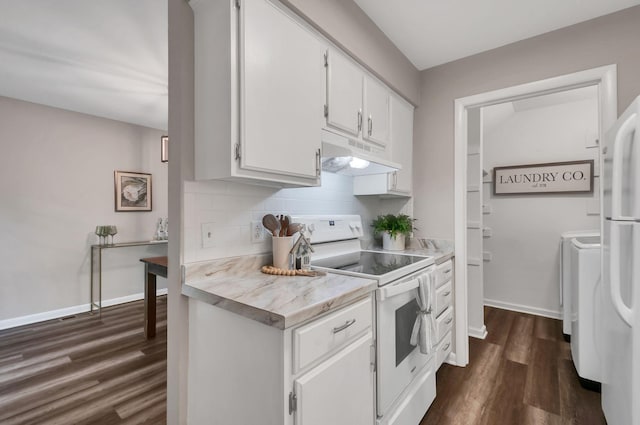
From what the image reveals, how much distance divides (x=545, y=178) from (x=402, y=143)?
2.27 meters

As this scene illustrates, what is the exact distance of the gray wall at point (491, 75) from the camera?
1.83 meters

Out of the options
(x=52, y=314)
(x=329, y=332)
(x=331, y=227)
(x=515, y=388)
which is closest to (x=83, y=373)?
(x=52, y=314)

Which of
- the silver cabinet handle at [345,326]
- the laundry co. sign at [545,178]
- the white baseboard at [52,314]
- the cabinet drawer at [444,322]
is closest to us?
the silver cabinet handle at [345,326]

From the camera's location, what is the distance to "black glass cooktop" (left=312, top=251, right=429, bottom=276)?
1.60m

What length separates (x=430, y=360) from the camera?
186 cm

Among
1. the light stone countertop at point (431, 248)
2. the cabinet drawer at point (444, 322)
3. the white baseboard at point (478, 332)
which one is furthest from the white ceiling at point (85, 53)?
the white baseboard at point (478, 332)

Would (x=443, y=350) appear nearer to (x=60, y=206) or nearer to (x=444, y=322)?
(x=444, y=322)

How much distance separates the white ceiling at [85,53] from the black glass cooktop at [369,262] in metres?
1.87

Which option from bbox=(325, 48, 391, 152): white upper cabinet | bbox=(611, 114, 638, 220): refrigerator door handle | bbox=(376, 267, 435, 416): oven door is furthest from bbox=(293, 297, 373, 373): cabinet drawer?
bbox=(611, 114, 638, 220): refrigerator door handle

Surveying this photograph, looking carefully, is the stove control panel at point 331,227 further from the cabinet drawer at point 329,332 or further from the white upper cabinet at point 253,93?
the cabinet drawer at point 329,332

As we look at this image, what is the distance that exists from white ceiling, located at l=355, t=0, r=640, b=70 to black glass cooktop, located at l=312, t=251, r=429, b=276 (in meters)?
1.58

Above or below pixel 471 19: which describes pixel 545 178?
below

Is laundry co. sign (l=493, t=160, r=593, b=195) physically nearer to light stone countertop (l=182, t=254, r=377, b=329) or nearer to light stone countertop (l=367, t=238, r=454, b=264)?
light stone countertop (l=367, t=238, r=454, b=264)

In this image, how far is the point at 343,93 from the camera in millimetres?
1740
